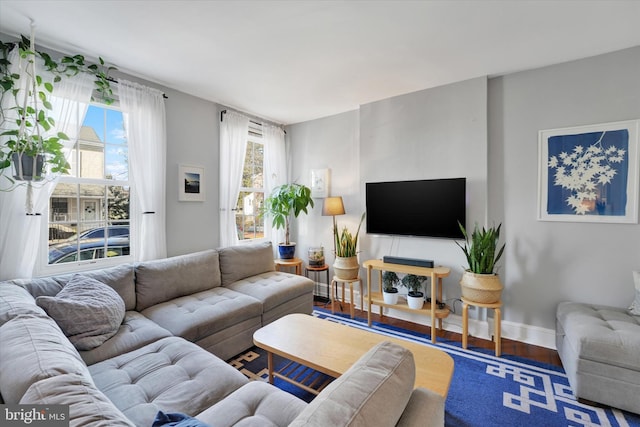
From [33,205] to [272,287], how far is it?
2.01 m

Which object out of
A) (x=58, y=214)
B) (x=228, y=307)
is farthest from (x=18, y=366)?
(x=58, y=214)

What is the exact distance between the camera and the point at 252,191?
13.2 feet

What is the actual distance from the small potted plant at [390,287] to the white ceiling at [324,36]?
2084 mm

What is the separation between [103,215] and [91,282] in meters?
0.89

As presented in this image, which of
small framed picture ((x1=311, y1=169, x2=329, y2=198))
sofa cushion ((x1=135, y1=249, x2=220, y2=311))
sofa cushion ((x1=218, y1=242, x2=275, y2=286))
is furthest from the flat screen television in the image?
sofa cushion ((x1=135, y1=249, x2=220, y2=311))

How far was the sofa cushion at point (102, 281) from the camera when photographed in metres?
1.88

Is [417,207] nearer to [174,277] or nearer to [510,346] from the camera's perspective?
[510,346]

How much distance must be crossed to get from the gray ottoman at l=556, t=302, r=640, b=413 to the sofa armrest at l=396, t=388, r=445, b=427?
62.5 inches

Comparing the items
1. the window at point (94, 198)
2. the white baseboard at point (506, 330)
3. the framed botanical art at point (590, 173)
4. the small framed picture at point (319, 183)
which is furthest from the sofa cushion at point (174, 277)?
the framed botanical art at point (590, 173)

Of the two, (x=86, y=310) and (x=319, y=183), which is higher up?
(x=319, y=183)

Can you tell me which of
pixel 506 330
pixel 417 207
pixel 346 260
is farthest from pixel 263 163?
pixel 506 330

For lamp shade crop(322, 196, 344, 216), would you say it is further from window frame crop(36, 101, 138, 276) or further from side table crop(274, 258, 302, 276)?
window frame crop(36, 101, 138, 276)

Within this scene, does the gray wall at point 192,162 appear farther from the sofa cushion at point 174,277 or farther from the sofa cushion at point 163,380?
the sofa cushion at point 163,380

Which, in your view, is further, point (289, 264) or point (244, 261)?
point (289, 264)
